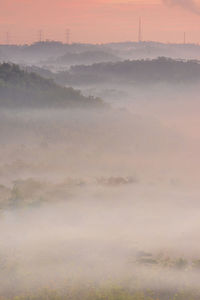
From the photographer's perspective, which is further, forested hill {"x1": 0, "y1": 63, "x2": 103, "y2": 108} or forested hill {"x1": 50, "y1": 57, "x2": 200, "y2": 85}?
forested hill {"x1": 50, "y1": 57, "x2": 200, "y2": 85}

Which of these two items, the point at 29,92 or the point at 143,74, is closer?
the point at 29,92

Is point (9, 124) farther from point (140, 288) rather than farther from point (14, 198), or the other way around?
point (140, 288)

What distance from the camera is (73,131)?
5472cm

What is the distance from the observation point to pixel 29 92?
179ft

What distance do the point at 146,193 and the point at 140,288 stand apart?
17889mm

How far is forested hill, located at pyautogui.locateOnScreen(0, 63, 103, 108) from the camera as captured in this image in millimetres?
53156

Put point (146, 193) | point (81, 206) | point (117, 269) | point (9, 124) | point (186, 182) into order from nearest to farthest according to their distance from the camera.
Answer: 1. point (117, 269)
2. point (81, 206)
3. point (146, 193)
4. point (186, 182)
5. point (9, 124)

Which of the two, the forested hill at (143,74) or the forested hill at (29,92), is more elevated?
the forested hill at (143,74)

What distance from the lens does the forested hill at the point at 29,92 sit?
53156 millimetres

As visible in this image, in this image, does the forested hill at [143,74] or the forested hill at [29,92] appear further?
the forested hill at [143,74]

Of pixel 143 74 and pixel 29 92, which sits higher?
pixel 143 74

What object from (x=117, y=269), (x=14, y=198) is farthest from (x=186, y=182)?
(x=117, y=269)

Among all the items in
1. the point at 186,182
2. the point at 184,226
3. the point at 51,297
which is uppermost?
the point at 186,182

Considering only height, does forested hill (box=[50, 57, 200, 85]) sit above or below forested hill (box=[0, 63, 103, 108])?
above
